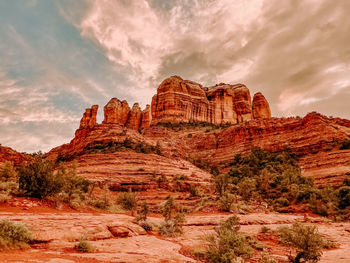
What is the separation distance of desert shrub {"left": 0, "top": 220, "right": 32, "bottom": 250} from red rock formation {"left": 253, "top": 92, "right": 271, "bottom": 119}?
103 m

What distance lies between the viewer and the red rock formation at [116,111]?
314 feet

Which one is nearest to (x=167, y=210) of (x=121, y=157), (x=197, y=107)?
(x=121, y=157)

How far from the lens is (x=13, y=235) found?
644 cm

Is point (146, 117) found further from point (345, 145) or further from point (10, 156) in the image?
point (345, 145)

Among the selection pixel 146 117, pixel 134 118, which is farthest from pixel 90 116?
pixel 146 117

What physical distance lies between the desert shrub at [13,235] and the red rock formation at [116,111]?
89581mm

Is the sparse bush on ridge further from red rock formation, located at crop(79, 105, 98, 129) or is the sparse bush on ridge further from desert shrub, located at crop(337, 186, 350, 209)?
red rock formation, located at crop(79, 105, 98, 129)

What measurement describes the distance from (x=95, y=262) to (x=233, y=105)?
330 ft

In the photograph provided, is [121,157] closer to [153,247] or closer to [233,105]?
[153,247]

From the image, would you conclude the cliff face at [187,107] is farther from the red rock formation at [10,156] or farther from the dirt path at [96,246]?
the dirt path at [96,246]

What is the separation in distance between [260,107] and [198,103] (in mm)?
30754

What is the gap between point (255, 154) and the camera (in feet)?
168

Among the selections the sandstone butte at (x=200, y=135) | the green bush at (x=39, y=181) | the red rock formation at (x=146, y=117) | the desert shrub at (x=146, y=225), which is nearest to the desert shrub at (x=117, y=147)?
the sandstone butte at (x=200, y=135)

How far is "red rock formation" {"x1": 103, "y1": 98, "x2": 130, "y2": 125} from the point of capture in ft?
314
